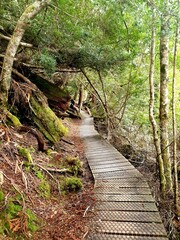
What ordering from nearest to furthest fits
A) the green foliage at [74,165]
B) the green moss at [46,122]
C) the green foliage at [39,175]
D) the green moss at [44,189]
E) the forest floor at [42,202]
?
the forest floor at [42,202]
the green moss at [44,189]
the green foliage at [39,175]
the green foliage at [74,165]
the green moss at [46,122]

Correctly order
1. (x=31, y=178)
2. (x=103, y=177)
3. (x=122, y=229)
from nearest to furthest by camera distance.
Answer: (x=122, y=229), (x=31, y=178), (x=103, y=177)

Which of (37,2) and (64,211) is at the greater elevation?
(37,2)

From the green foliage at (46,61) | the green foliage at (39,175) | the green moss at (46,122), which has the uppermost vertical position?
the green foliage at (46,61)

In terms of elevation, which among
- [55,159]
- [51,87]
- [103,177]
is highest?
[51,87]

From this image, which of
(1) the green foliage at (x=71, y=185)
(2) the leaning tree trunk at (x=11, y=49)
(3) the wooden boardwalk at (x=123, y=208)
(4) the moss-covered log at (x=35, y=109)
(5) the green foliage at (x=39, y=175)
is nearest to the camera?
(3) the wooden boardwalk at (x=123, y=208)

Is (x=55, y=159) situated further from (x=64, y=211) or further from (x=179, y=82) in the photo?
(x=179, y=82)

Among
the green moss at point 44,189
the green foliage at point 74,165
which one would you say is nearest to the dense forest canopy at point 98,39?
the green foliage at point 74,165

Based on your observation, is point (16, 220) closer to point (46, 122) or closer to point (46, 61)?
point (46, 122)

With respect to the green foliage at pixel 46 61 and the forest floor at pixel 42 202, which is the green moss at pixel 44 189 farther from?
the green foliage at pixel 46 61

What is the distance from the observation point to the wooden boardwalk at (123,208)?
9.23ft

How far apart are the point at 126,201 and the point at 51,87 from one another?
21.3ft

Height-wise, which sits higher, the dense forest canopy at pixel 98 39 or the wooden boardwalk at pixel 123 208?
the dense forest canopy at pixel 98 39

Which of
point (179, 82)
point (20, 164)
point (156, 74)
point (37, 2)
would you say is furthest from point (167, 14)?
point (179, 82)

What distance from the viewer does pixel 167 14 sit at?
203 inches
